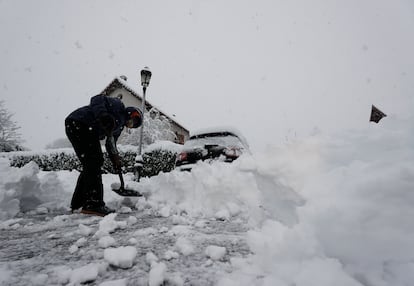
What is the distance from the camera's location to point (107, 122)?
3398 millimetres

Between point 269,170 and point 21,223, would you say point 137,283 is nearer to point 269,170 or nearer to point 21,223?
point 269,170

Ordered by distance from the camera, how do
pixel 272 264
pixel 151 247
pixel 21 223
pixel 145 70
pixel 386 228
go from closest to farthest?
pixel 386 228, pixel 272 264, pixel 151 247, pixel 21 223, pixel 145 70

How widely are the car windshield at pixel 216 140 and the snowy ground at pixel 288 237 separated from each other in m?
2.39

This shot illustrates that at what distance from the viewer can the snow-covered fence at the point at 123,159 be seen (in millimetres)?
9711

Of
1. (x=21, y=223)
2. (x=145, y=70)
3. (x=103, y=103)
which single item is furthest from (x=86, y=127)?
(x=145, y=70)

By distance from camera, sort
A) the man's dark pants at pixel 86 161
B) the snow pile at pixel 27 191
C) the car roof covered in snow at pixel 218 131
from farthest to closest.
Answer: the car roof covered in snow at pixel 218 131 → the man's dark pants at pixel 86 161 → the snow pile at pixel 27 191

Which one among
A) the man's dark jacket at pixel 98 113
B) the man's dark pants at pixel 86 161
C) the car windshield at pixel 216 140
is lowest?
the man's dark pants at pixel 86 161

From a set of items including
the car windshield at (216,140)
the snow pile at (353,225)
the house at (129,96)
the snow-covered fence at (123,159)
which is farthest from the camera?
the house at (129,96)

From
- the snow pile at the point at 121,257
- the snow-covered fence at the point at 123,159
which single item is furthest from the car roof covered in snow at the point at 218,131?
the snow-covered fence at the point at 123,159

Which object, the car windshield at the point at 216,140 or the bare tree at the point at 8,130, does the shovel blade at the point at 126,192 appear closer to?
the car windshield at the point at 216,140

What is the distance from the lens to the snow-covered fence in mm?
9711

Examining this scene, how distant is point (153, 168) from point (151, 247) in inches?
318

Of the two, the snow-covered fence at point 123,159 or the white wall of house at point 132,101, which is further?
the white wall of house at point 132,101

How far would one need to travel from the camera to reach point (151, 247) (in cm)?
192
